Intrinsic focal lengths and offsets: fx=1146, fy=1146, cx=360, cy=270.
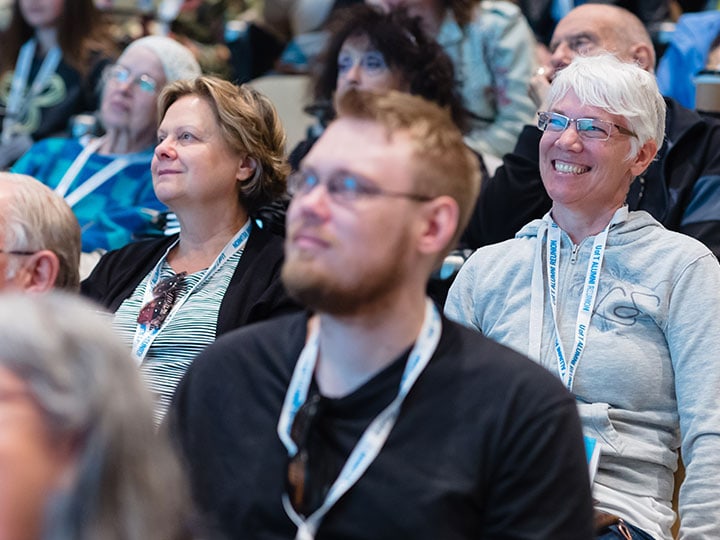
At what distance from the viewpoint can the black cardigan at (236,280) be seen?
2.73m

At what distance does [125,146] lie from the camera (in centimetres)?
409

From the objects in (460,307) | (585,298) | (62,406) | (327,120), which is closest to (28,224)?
(460,307)

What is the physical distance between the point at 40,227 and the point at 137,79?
1.69 metres

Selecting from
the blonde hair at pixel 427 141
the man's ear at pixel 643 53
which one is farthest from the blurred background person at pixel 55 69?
the blonde hair at pixel 427 141

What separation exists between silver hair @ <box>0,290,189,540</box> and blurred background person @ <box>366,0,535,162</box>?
309cm

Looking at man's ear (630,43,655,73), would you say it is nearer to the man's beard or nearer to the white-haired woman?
the white-haired woman

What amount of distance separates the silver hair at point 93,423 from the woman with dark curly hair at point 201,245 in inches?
60.8

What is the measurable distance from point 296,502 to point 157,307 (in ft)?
3.99

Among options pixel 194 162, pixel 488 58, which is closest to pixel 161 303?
pixel 194 162

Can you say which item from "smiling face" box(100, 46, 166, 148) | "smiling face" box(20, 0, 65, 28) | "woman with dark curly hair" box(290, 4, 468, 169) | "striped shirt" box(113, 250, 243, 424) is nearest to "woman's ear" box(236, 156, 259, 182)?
"striped shirt" box(113, 250, 243, 424)

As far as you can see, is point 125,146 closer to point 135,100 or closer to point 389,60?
point 135,100

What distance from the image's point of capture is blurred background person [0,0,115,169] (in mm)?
5020

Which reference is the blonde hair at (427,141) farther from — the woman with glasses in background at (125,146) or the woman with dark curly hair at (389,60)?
the woman with glasses in background at (125,146)

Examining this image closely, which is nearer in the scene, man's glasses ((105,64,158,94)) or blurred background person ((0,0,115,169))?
man's glasses ((105,64,158,94))
